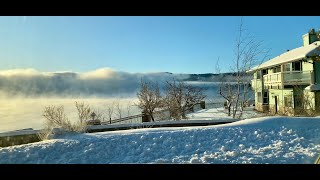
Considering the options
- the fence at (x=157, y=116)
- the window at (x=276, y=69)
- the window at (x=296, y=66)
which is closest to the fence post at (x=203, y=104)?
the fence at (x=157, y=116)

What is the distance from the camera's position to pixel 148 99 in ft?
51.6

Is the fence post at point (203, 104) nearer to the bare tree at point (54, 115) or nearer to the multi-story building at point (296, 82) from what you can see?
the multi-story building at point (296, 82)

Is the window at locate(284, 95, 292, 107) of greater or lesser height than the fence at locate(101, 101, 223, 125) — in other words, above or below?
above

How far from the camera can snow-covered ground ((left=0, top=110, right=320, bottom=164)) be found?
5617mm

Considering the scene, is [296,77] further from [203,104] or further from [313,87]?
[203,104]

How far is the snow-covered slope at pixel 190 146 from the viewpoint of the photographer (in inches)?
221

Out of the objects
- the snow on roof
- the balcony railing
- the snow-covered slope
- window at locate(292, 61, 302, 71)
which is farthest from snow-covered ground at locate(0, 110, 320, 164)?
window at locate(292, 61, 302, 71)

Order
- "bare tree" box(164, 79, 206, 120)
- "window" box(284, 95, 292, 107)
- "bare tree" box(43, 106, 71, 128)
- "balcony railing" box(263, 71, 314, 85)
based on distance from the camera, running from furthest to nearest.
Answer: "window" box(284, 95, 292, 107), "bare tree" box(164, 79, 206, 120), "balcony railing" box(263, 71, 314, 85), "bare tree" box(43, 106, 71, 128)

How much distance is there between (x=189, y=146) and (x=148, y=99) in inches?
379

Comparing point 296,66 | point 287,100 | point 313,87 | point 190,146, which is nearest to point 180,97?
point 287,100

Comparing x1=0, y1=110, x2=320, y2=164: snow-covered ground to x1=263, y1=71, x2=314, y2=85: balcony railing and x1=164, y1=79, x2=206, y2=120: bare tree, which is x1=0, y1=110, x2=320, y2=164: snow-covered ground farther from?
x1=164, y1=79, x2=206, y2=120: bare tree

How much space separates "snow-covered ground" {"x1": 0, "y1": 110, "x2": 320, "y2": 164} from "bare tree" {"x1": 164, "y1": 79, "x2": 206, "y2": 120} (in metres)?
8.82

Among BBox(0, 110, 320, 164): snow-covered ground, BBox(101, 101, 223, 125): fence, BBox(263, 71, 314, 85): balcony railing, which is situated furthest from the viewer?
BBox(263, 71, 314, 85): balcony railing

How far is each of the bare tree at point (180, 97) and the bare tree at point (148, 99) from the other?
23.7 inches
